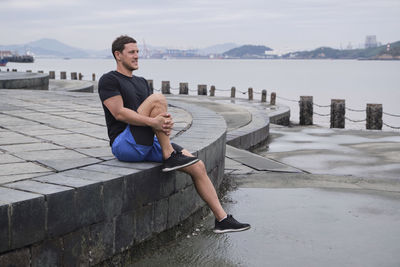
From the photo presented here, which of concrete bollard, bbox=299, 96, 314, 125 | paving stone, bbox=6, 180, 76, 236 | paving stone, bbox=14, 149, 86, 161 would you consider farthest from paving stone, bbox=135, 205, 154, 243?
→ concrete bollard, bbox=299, 96, 314, 125

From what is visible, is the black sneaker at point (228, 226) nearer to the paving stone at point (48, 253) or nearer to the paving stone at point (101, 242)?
the paving stone at point (101, 242)

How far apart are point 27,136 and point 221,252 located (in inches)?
100

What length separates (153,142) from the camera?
12.9ft

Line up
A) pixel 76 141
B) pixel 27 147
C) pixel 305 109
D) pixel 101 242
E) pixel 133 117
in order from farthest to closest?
pixel 305 109 < pixel 76 141 < pixel 27 147 < pixel 133 117 < pixel 101 242

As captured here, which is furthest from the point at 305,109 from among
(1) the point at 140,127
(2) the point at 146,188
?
(2) the point at 146,188

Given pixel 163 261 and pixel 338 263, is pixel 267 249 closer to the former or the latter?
pixel 338 263

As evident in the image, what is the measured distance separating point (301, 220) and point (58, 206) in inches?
92.2

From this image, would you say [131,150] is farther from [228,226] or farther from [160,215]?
[228,226]

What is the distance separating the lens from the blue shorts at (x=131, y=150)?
3.87 m

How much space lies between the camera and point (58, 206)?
9.70ft

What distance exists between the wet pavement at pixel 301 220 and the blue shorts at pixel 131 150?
686mm

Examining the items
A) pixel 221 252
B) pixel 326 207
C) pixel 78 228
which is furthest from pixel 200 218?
pixel 78 228

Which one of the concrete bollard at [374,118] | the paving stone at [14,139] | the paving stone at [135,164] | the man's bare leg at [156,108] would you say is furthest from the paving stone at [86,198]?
the concrete bollard at [374,118]

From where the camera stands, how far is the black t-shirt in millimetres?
3879
